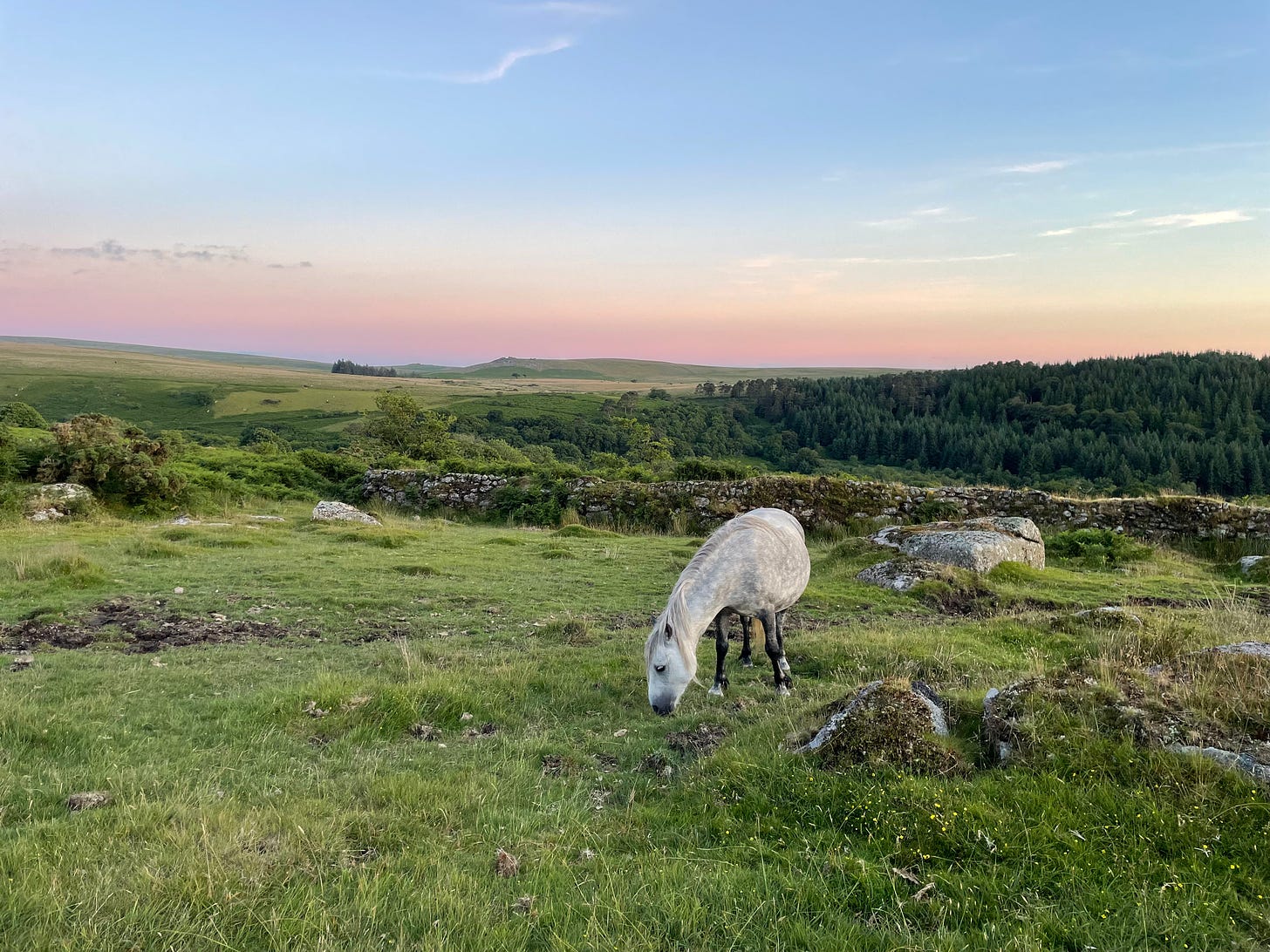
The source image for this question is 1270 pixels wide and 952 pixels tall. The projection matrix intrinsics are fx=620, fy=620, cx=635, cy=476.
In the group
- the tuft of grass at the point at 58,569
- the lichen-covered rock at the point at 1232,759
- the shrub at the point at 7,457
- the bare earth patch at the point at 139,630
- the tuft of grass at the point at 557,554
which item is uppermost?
the shrub at the point at 7,457

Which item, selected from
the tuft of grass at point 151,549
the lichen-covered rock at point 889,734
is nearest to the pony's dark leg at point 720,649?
the lichen-covered rock at point 889,734

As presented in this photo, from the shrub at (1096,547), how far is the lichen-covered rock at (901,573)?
741 centimetres

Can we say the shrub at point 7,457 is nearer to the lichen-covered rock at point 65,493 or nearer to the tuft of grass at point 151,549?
the lichen-covered rock at point 65,493

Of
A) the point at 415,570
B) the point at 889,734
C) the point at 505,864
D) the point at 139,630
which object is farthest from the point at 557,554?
the point at 505,864

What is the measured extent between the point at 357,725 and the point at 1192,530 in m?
26.2

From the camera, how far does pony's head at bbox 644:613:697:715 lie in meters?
6.87

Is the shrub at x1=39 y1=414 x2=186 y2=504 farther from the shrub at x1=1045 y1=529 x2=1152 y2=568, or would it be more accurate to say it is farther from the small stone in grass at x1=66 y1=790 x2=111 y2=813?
the shrub at x1=1045 y1=529 x2=1152 y2=568

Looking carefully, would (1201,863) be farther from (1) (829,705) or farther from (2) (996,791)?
(1) (829,705)

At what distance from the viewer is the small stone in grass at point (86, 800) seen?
14.8 feet

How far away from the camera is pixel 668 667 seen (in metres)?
6.88

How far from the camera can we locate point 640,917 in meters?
3.26

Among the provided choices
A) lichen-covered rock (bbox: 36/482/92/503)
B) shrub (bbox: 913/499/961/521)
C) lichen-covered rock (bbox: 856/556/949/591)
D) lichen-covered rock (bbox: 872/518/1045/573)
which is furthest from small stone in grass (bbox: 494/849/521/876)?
lichen-covered rock (bbox: 36/482/92/503)

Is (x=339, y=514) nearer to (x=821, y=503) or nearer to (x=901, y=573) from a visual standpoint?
(x=821, y=503)

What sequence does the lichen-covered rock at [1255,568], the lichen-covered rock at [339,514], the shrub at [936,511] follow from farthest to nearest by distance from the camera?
1. the shrub at [936,511]
2. the lichen-covered rock at [339,514]
3. the lichen-covered rock at [1255,568]
